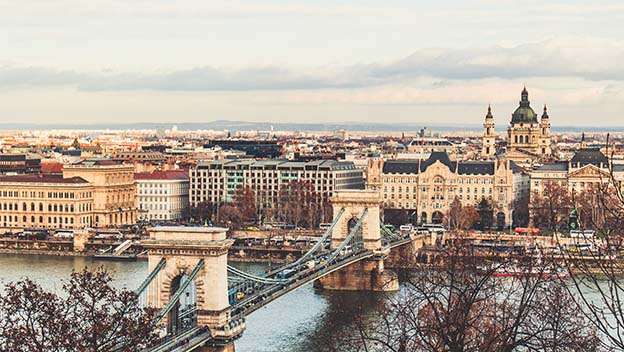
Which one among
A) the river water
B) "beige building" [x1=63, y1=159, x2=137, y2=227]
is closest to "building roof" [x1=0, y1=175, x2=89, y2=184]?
"beige building" [x1=63, y1=159, x2=137, y2=227]

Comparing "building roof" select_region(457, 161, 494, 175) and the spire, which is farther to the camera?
the spire

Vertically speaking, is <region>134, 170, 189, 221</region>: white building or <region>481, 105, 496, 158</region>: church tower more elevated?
<region>481, 105, 496, 158</region>: church tower

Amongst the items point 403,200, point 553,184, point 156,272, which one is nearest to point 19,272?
point 156,272

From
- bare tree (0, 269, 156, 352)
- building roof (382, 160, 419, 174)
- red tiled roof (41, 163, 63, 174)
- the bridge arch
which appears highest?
bare tree (0, 269, 156, 352)

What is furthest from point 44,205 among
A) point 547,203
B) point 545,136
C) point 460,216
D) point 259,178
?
point 545,136

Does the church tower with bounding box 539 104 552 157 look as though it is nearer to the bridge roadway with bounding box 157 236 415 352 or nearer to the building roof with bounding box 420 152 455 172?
the building roof with bounding box 420 152 455 172

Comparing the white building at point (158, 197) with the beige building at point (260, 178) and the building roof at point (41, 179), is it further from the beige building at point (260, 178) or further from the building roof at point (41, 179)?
the building roof at point (41, 179)

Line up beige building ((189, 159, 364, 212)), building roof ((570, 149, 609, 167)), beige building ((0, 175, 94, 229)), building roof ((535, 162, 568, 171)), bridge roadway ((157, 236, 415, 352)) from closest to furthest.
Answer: bridge roadway ((157, 236, 415, 352)) → beige building ((0, 175, 94, 229)) → beige building ((189, 159, 364, 212)) → building roof ((570, 149, 609, 167)) → building roof ((535, 162, 568, 171))
